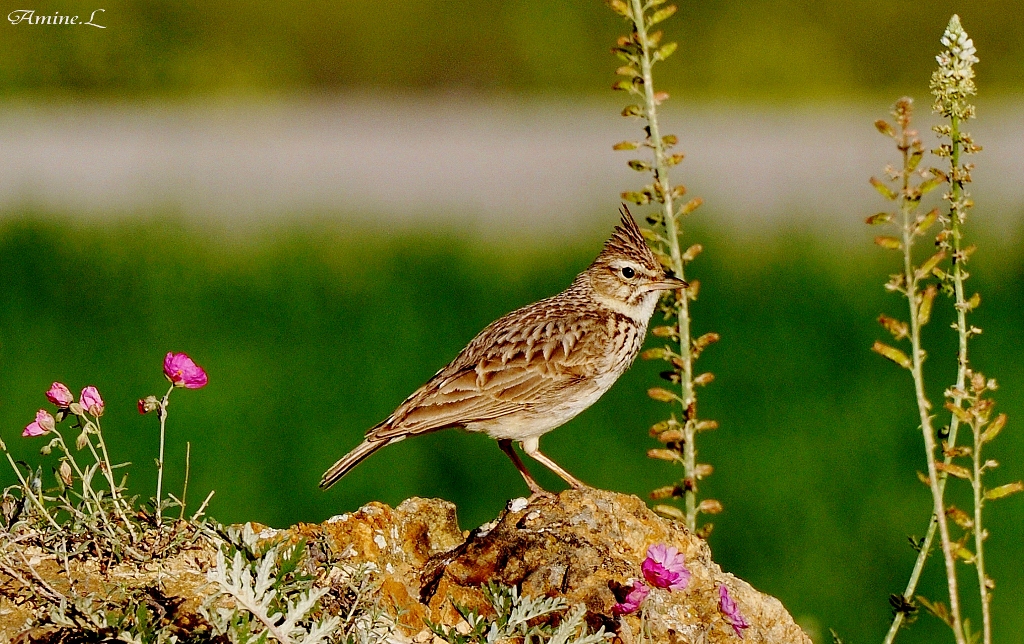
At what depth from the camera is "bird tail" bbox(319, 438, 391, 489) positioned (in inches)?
192

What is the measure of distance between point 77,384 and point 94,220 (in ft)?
13.7

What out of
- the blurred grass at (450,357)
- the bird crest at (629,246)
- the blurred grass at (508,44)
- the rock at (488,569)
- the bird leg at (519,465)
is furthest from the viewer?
the blurred grass at (508,44)

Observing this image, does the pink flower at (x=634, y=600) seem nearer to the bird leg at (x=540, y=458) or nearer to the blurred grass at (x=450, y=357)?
the bird leg at (x=540, y=458)

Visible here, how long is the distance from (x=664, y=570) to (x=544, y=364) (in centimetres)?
226

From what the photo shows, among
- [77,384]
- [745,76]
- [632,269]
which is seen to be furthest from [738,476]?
[745,76]

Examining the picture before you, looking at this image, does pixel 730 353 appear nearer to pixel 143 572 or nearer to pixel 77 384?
pixel 77 384

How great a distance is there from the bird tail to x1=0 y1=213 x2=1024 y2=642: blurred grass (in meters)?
2.47

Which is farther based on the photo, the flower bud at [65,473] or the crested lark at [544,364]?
the crested lark at [544,364]

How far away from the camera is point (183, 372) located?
3666 mm

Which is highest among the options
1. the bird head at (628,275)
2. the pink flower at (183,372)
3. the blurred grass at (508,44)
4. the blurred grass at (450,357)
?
the blurred grass at (508,44)

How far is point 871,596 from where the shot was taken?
23.4 feet

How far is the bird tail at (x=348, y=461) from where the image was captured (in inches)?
192

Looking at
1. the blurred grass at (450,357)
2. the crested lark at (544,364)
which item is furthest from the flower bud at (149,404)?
the blurred grass at (450,357)

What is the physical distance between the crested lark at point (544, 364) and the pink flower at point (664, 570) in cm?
168
